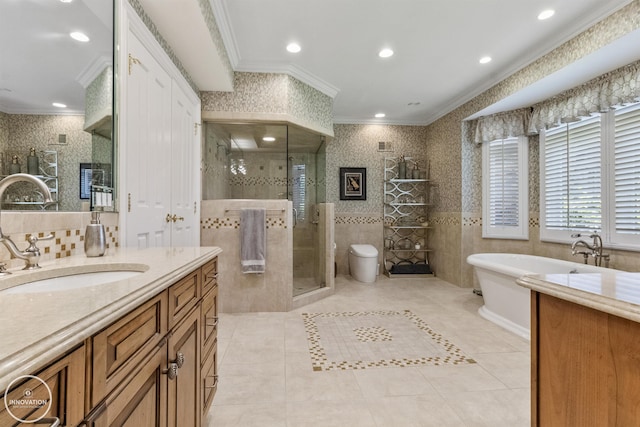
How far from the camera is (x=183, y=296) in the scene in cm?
104

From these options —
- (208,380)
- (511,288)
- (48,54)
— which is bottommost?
(208,380)

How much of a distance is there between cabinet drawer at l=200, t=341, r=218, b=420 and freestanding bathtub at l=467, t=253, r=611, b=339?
244cm

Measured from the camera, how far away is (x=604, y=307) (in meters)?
0.67

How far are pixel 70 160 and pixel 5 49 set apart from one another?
422 millimetres

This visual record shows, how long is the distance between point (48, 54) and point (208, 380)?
1.52 m

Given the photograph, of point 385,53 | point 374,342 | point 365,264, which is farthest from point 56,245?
point 365,264

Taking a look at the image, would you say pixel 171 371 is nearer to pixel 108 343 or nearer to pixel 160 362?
pixel 160 362

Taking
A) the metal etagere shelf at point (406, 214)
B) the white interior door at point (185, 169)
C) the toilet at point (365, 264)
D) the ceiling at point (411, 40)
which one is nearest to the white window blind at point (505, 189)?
the ceiling at point (411, 40)

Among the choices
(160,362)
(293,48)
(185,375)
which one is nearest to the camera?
(160,362)

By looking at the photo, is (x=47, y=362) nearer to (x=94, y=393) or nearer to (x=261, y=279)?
(x=94, y=393)

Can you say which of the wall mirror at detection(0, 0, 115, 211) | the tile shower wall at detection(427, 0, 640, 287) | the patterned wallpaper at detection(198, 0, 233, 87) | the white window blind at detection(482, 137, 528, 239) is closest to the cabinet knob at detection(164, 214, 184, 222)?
the wall mirror at detection(0, 0, 115, 211)

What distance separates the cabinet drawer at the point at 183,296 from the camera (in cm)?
93

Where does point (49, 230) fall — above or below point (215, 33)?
below

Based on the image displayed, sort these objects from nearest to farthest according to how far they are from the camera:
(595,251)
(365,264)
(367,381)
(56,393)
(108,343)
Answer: (56,393), (108,343), (367,381), (595,251), (365,264)
